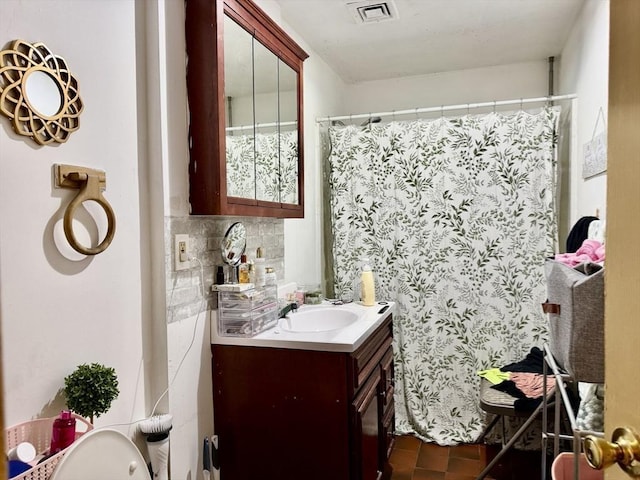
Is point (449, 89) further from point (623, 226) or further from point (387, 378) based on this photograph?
point (623, 226)

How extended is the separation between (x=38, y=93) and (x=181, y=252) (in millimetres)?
631

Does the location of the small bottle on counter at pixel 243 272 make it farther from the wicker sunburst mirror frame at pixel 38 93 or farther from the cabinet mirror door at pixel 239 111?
the wicker sunburst mirror frame at pixel 38 93

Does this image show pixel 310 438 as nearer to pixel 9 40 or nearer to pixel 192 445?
pixel 192 445

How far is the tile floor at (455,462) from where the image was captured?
2291mm

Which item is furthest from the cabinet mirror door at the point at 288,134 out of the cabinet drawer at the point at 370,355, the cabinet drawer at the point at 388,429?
the cabinet drawer at the point at 388,429

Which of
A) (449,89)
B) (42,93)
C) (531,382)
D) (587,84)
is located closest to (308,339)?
(42,93)

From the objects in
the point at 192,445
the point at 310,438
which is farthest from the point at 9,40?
the point at 310,438

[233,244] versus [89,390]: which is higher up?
[233,244]

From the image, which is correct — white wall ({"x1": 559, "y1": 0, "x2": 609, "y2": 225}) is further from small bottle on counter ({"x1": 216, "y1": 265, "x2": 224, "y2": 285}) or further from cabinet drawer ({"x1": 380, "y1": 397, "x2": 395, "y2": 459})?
small bottle on counter ({"x1": 216, "y1": 265, "x2": 224, "y2": 285})

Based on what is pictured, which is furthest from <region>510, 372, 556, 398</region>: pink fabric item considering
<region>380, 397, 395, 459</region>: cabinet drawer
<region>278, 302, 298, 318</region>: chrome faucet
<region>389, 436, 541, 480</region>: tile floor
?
<region>278, 302, 298, 318</region>: chrome faucet

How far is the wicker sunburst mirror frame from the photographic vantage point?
100 centimetres

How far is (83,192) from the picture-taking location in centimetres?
117

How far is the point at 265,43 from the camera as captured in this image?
1.88 m

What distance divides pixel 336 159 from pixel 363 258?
2.12ft
